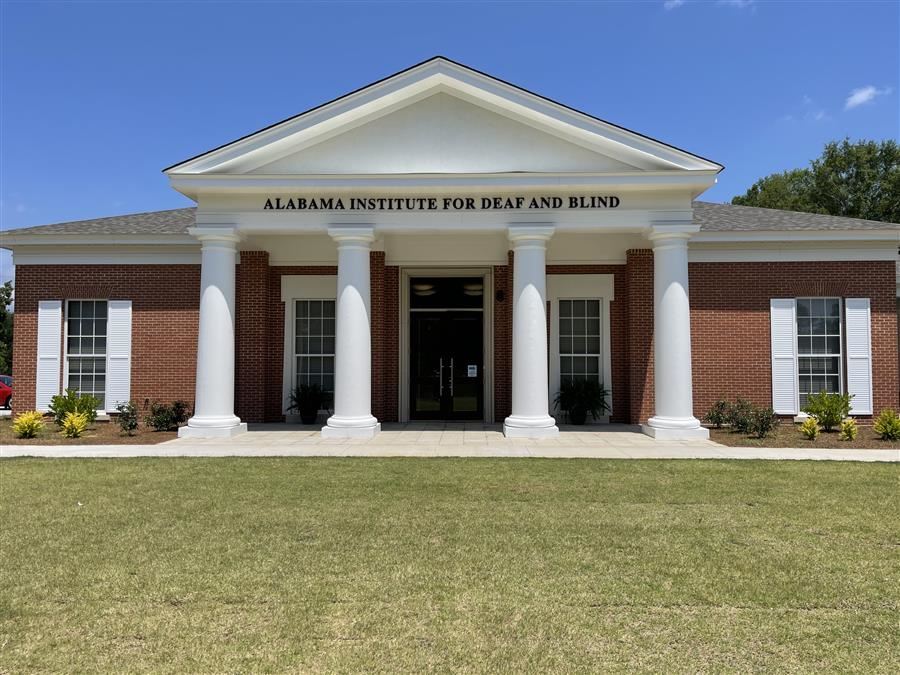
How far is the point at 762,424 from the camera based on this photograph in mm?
12039

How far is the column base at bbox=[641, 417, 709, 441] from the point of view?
39.0ft

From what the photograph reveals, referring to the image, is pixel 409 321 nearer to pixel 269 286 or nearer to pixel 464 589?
pixel 269 286

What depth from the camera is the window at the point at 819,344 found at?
14.3 metres

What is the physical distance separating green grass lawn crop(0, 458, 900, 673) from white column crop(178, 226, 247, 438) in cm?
423

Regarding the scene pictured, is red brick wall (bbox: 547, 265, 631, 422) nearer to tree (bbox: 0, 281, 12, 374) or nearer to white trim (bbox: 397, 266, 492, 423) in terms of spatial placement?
white trim (bbox: 397, 266, 492, 423)

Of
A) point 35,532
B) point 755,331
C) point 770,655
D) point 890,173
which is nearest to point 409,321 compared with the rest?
point 755,331

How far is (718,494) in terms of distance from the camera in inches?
287

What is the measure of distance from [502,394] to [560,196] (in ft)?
16.8

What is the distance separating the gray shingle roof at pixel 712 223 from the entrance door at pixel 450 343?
18.8 ft

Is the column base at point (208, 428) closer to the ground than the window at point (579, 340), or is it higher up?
closer to the ground

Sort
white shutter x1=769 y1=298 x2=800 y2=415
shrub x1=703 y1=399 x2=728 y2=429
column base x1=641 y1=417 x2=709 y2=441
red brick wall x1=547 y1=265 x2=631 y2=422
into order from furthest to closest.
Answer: red brick wall x1=547 y1=265 x2=631 y2=422 → white shutter x1=769 y1=298 x2=800 y2=415 → shrub x1=703 y1=399 x2=728 y2=429 → column base x1=641 y1=417 x2=709 y2=441

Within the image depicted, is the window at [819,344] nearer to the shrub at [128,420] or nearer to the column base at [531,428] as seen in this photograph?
the column base at [531,428]

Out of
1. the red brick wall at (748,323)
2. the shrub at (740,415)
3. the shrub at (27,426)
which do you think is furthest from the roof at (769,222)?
the shrub at (27,426)

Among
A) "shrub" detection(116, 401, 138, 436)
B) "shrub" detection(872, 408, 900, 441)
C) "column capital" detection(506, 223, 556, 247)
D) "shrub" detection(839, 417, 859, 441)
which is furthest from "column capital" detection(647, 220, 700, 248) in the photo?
"shrub" detection(116, 401, 138, 436)
